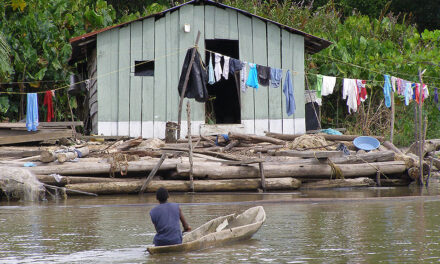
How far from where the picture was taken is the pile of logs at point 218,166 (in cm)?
1593

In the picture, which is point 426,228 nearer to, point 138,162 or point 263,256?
point 263,256

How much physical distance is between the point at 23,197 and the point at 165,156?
338 centimetres

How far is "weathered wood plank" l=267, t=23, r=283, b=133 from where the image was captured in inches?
806

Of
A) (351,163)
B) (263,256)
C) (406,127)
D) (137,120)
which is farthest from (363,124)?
(263,256)

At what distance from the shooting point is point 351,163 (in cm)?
1788

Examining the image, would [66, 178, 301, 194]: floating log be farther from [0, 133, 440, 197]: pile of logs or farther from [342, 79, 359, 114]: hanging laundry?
[342, 79, 359, 114]: hanging laundry

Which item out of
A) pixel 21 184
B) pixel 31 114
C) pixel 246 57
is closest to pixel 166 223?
pixel 21 184

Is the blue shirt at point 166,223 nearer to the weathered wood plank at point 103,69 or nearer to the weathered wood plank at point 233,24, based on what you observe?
the weathered wood plank at point 103,69

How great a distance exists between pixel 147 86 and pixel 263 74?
11.5 feet

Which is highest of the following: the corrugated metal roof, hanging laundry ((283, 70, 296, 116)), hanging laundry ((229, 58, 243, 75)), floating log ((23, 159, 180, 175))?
the corrugated metal roof

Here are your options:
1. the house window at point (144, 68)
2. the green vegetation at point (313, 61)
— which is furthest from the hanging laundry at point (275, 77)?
the green vegetation at point (313, 61)

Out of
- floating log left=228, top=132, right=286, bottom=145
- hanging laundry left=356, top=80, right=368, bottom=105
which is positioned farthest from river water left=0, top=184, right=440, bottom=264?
hanging laundry left=356, top=80, right=368, bottom=105

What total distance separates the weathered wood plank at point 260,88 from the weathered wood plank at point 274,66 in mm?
130

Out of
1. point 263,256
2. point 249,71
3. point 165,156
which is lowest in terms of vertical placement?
point 263,256
